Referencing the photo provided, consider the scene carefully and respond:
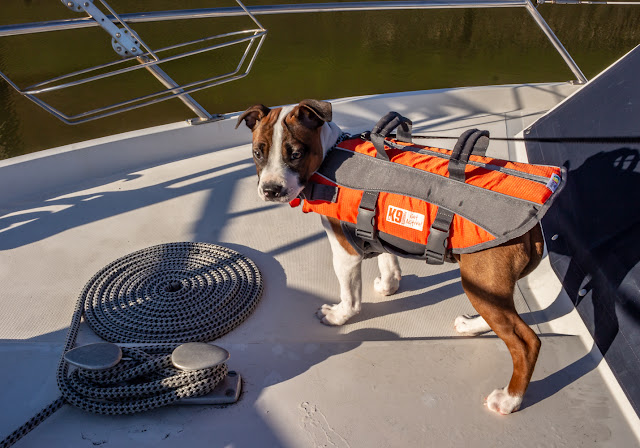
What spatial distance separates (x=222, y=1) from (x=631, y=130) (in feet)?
23.1

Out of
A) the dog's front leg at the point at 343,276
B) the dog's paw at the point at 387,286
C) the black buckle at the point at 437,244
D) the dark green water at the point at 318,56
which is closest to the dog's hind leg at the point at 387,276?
the dog's paw at the point at 387,286

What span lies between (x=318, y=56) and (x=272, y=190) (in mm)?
7510

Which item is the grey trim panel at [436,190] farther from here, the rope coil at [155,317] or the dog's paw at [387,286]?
the rope coil at [155,317]

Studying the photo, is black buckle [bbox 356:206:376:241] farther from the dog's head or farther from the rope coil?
the rope coil

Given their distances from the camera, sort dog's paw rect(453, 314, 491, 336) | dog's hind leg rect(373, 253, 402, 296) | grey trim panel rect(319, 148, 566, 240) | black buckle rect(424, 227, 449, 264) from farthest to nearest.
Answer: dog's hind leg rect(373, 253, 402, 296) → dog's paw rect(453, 314, 491, 336) → black buckle rect(424, 227, 449, 264) → grey trim panel rect(319, 148, 566, 240)

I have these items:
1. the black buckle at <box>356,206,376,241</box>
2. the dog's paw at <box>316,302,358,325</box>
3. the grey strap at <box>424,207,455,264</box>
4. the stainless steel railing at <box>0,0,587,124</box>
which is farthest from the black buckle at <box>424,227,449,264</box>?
the stainless steel railing at <box>0,0,587,124</box>

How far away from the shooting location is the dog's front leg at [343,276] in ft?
Result: 6.94

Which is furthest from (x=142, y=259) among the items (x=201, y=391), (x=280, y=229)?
(x=201, y=391)

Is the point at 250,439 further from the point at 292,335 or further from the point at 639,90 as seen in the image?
the point at 639,90

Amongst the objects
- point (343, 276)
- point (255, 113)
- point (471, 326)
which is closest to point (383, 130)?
point (255, 113)

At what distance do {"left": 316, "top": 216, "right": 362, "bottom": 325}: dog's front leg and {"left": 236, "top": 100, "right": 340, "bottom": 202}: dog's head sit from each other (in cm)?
24

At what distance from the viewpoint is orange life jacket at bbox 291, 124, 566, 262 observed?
1.71 meters

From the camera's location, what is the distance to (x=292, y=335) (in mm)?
2268

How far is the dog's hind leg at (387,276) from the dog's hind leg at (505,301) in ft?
1.86
